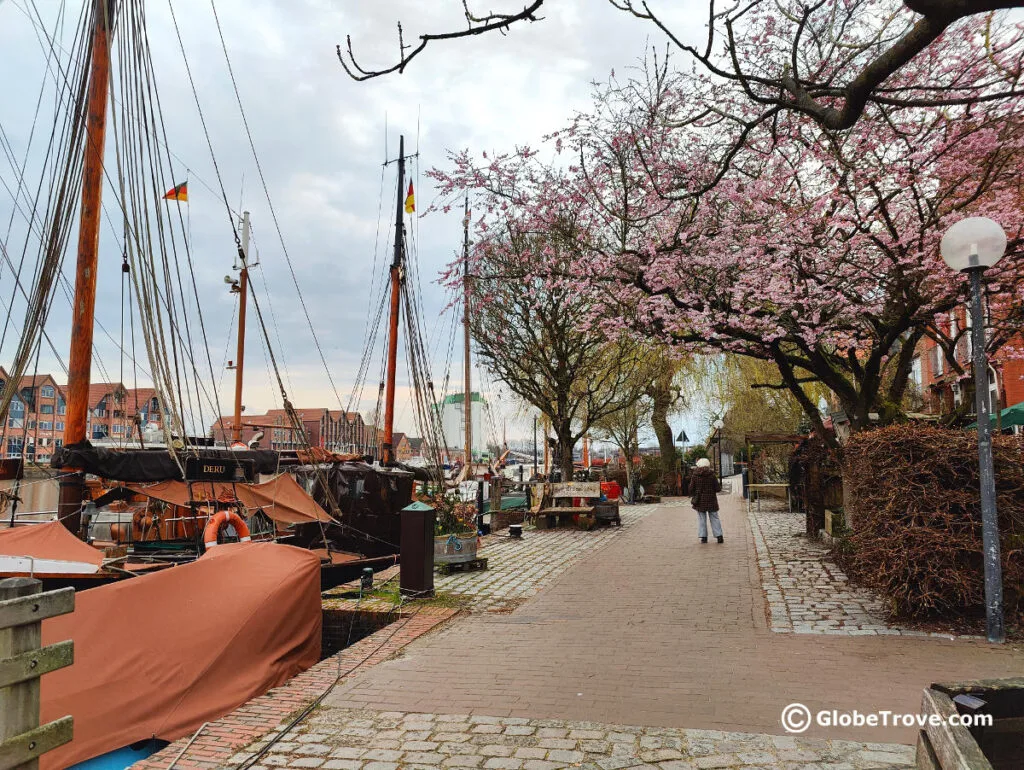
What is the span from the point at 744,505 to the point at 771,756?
23.1 meters

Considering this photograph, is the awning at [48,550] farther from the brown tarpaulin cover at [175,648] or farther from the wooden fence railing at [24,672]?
the wooden fence railing at [24,672]

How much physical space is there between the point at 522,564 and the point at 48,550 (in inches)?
285

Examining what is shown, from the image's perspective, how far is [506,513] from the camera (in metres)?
22.6

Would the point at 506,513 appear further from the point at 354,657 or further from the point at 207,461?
the point at 354,657

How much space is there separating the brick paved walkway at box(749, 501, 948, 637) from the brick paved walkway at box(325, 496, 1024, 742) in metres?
0.26

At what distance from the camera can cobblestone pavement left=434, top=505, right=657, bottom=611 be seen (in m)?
9.99

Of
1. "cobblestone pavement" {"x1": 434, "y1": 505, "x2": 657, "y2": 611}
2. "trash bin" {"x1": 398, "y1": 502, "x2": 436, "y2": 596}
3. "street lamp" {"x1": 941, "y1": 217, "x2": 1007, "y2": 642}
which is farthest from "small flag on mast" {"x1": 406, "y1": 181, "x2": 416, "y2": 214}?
"street lamp" {"x1": 941, "y1": 217, "x2": 1007, "y2": 642}

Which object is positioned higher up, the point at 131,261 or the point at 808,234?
the point at 808,234

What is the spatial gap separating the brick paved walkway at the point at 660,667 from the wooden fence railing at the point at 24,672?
2371 millimetres

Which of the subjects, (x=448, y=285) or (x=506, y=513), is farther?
(x=506, y=513)

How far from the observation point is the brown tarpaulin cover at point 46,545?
9.27 m

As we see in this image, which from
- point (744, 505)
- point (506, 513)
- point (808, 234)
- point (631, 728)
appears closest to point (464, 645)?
point (631, 728)

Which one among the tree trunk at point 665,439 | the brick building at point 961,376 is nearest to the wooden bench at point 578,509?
the brick building at point 961,376

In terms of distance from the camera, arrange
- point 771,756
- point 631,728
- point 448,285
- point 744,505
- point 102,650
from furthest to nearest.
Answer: point 744,505 → point 448,285 → point 102,650 → point 631,728 → point 771,756
